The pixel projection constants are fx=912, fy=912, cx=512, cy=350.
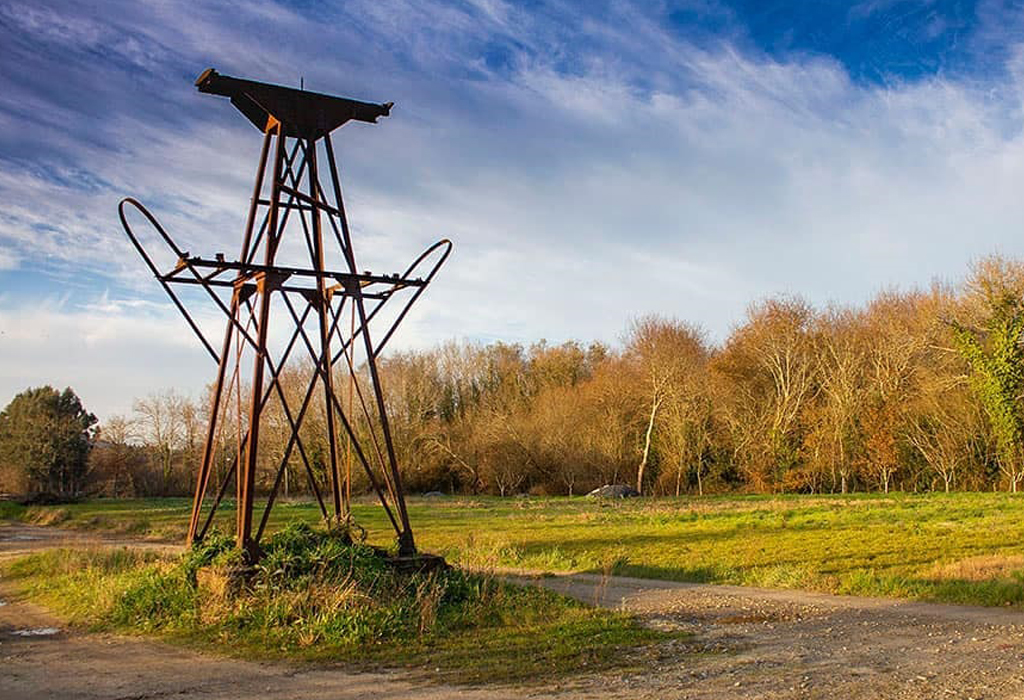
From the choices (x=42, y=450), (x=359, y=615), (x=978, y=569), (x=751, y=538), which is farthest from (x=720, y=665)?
(x=42, y=450)

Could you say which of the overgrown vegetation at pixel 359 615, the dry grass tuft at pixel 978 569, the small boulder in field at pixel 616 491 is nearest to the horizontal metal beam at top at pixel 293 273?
the overgrown vegetation at pixel 359 615

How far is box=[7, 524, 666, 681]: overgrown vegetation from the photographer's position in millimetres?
9547

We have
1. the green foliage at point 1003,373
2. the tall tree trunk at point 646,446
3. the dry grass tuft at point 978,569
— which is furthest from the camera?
the tall tree trunk at point 646,446

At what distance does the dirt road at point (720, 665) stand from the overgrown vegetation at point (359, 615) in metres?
0.53

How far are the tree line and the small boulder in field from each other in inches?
67.6

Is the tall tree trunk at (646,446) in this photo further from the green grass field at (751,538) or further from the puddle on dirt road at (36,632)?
the puddle on dirt road at (36,632)

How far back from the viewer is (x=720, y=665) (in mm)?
9094

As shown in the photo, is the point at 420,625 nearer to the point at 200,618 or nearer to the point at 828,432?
the point at 200,618

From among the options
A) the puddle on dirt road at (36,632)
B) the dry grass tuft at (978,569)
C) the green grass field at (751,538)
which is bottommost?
the green grass field at (751,538)

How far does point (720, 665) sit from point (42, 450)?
5688cm

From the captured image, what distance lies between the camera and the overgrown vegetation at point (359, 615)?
9.55 meters

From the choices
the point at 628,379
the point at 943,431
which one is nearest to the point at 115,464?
the point at 628,379

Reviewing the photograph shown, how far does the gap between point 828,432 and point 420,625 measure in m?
43.7

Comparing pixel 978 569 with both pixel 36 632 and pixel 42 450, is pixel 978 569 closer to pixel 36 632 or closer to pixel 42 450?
pixel 36 632
